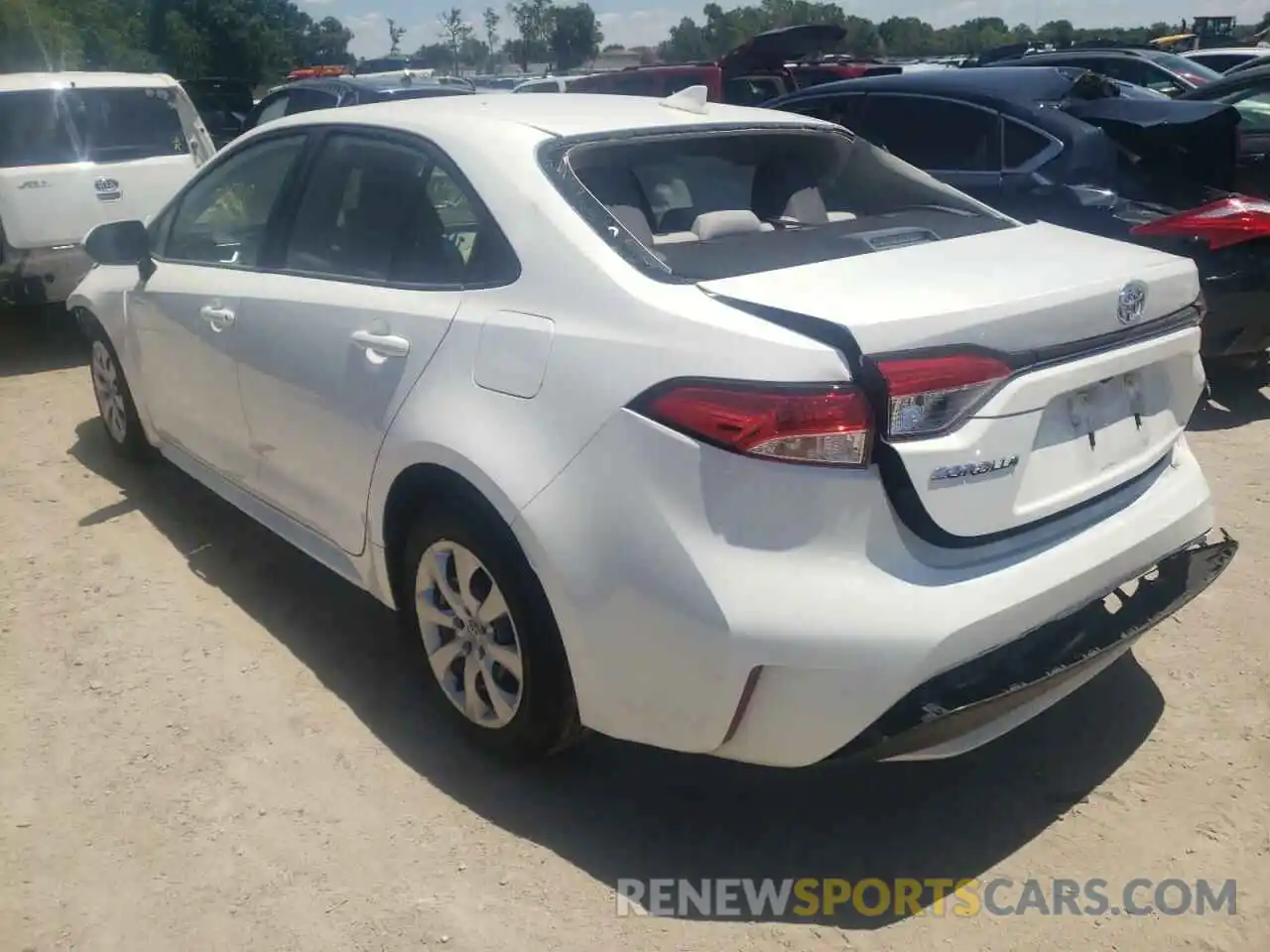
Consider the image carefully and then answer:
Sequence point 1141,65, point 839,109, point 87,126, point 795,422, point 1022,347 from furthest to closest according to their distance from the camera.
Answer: point 1141,65, point 87,126, point 839,109, point 1022,347, point 795,422

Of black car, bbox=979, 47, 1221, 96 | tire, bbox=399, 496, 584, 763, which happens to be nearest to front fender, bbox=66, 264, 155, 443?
tire, bbox=399, 496, 584, 763

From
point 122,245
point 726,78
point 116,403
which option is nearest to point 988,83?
point 122,245

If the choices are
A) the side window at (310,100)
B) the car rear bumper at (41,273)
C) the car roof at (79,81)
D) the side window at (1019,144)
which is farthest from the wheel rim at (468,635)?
the side window at (310,100)

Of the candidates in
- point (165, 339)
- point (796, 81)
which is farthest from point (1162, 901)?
point (796, 81)

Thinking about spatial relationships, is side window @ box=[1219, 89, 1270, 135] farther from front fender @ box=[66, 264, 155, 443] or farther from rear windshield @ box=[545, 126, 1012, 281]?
front fender @ box=[66, 264, 155, 443]

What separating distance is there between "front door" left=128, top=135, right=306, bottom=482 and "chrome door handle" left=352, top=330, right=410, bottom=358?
2.68 feet

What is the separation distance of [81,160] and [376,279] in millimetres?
5436

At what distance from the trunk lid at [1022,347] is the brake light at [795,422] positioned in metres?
0.05

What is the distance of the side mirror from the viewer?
4293 mm

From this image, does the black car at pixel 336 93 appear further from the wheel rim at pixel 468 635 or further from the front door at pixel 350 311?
the wheel rim at pixel 468 635

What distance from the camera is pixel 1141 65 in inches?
552

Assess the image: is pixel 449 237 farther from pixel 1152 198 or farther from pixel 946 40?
pixel 946 40

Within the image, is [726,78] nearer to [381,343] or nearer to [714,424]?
[381,343]

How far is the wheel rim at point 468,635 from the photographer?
276 centimetres
